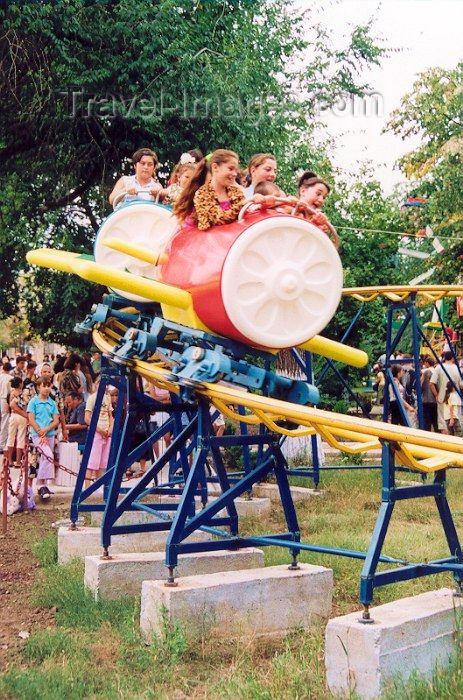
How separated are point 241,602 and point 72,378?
811cm

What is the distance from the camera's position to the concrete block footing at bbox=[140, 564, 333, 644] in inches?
189

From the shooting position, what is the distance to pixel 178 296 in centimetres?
489

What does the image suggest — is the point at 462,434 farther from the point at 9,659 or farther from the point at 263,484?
the point at 9,659

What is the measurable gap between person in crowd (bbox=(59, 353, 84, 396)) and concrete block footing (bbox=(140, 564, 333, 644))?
25.2 ft

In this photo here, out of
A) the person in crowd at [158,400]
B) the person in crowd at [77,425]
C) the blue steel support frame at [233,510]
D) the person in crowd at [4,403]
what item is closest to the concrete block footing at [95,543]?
the blue steel support frame at [233,510]

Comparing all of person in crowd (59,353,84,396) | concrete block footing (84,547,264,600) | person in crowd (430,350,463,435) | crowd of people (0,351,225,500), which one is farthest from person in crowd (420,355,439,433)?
concrete block footing (84,547,264,600)

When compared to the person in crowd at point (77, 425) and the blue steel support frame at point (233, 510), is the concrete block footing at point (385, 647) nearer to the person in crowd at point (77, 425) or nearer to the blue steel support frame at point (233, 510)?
the blue steel support frame at point (233, 510)

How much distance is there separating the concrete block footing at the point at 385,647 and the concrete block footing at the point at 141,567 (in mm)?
1802

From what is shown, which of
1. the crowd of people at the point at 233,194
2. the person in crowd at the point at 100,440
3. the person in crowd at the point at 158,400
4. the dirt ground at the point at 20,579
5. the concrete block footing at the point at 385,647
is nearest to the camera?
the concrete block footing at the point at 385,647

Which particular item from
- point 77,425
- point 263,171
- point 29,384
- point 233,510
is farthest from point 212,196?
point 29,384

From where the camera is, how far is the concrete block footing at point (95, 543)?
6.87 m

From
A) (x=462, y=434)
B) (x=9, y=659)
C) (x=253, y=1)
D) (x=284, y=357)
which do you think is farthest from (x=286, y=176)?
(x=9, y=659)

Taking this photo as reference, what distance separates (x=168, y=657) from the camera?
4.51 metres

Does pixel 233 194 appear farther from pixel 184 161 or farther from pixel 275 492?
pixel 275 492
